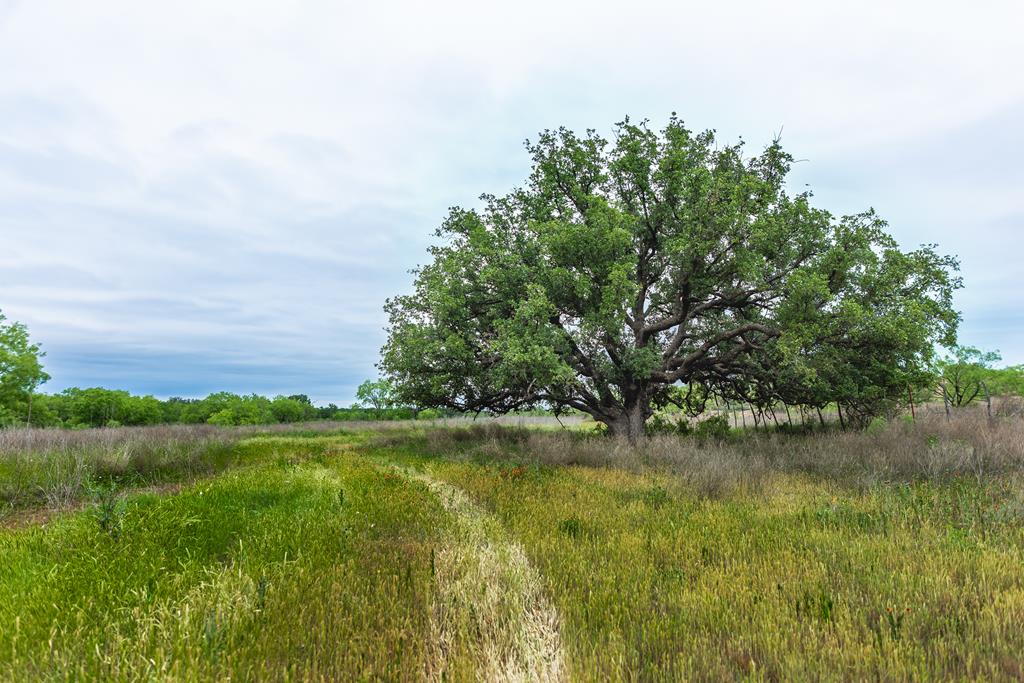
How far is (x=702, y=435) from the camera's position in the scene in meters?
20.2

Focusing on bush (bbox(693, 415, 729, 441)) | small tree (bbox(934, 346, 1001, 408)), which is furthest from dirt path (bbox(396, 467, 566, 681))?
small tree (bbox(934, 346, 1001, 408))

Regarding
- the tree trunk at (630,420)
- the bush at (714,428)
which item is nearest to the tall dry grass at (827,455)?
the bush at (714,428)

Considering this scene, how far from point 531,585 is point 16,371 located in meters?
51.8

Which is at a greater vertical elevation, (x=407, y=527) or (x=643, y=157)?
(x=643, y=157)

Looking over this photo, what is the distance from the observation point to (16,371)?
36031 mm

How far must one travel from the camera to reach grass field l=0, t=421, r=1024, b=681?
9.64 ft

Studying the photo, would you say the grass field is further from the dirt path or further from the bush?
the bush

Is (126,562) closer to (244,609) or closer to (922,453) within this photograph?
(244,609)

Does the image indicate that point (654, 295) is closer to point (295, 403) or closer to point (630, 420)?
point (630, 420)

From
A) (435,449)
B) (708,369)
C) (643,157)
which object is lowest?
(435,449)

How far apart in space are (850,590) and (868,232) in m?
16.2

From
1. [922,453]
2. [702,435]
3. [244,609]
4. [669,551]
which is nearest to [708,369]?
[702,435]

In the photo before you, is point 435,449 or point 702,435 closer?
point 435,449

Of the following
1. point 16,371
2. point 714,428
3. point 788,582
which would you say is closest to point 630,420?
point 714,428
